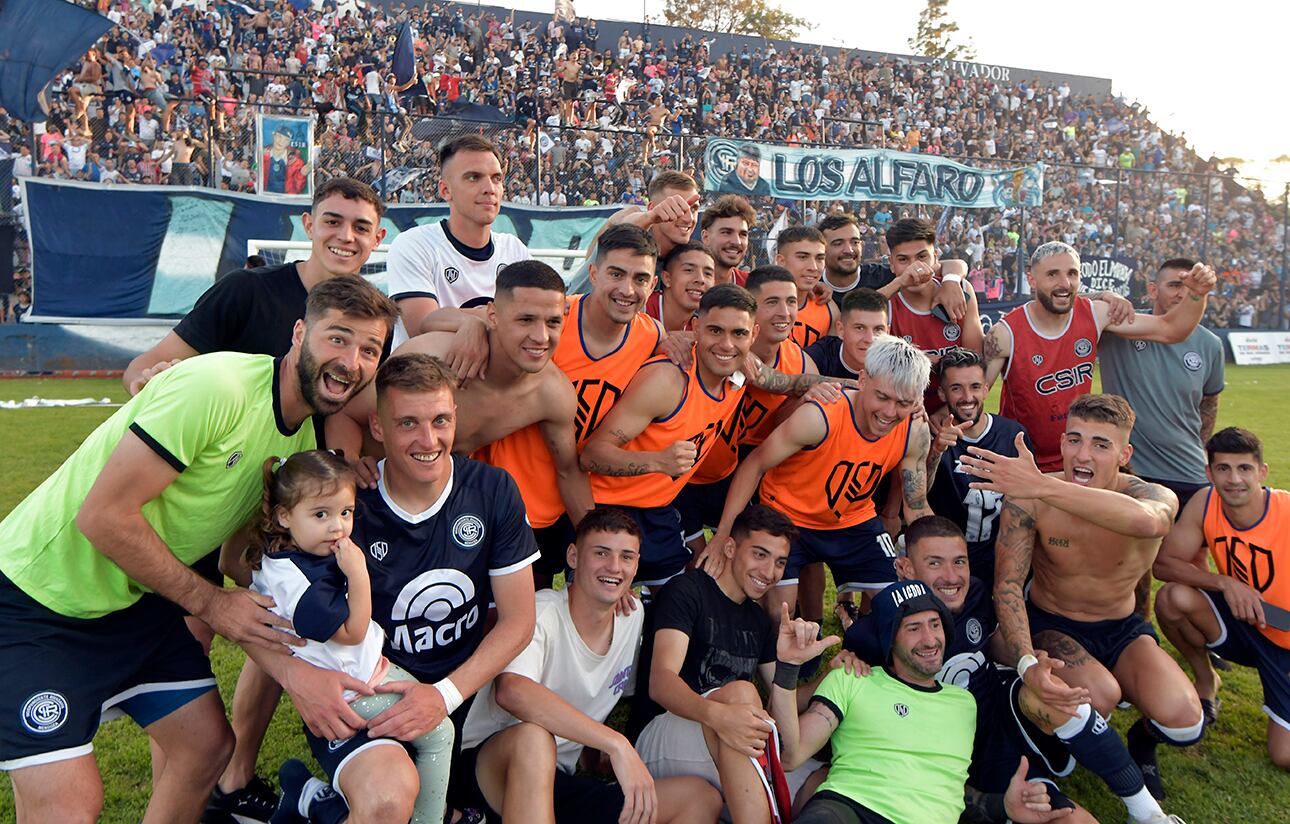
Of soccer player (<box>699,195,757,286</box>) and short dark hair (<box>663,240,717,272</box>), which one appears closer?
short dark hair (<box>663,240,717,272</box>)

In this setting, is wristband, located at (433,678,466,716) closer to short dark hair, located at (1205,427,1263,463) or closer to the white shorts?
the white shorts

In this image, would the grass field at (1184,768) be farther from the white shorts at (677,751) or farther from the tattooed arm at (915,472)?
the white shorts at (677,751)

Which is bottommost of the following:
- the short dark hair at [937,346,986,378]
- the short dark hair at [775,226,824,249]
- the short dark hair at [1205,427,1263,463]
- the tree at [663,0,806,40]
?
the short dark hair at [1205,427,1263,463]

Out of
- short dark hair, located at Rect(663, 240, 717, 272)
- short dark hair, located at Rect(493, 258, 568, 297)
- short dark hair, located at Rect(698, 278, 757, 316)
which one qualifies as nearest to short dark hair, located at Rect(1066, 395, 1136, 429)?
short dark hair, located at Rect(698, 278, 757, 316)

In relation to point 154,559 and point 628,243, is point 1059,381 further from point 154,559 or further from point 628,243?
point 154,559

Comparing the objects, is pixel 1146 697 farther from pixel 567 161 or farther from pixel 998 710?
pixel 567 161

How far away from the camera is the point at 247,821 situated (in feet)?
12.2

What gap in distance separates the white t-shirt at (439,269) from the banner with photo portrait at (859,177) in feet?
46.1

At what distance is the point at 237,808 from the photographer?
12.2 ft

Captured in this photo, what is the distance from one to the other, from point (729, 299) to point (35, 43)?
57.5 feet

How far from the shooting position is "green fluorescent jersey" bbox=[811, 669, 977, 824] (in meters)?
3.46

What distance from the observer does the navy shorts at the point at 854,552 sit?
204 inches

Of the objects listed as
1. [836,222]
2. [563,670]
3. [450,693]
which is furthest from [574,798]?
[836,222]

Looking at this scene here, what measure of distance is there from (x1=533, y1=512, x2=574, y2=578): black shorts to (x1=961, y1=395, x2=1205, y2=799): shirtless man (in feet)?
6.85
